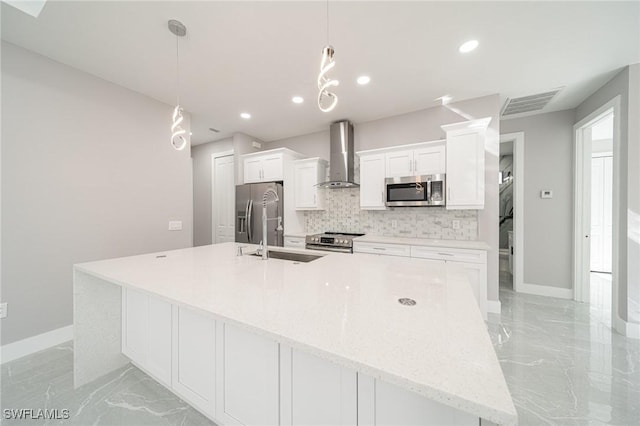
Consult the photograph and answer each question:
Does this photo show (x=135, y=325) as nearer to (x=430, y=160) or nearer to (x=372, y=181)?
(x=372, y=181)

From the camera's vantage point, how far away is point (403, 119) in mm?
3602

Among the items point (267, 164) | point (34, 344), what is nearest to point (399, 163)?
point (267, 164)

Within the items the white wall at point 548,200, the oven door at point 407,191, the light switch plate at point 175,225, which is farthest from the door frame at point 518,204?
the light switch plate at point 175,225

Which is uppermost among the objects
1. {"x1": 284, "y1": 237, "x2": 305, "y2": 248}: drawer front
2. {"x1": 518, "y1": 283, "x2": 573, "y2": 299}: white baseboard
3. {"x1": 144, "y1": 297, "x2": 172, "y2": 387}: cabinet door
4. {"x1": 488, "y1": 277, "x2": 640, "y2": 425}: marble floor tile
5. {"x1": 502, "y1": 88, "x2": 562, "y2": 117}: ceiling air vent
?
{"x1": 502, "y1": 88, "x2": 562, "y2": 117}: ceiling air vent

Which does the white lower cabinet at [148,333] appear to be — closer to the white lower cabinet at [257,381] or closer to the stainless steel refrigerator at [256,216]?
the white lower cabinet at [257,381]

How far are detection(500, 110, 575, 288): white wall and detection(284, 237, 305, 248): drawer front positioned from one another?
141 inches

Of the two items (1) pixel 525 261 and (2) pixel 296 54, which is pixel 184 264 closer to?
(2) pixel 296 54

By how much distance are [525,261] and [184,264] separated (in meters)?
4.72

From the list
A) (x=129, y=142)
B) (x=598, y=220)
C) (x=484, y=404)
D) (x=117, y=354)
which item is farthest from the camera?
(x=598, y=220)

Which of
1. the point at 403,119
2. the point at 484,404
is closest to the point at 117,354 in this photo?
the point at 484,404

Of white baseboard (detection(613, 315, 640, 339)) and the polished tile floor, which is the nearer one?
the polished tile floor

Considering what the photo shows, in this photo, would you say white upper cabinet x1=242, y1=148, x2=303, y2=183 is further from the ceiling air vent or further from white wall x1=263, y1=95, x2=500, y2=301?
the ceiling air vent

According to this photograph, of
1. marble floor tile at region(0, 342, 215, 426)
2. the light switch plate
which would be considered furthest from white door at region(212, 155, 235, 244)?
marble floor tile at region(0, 342, 215, 426)

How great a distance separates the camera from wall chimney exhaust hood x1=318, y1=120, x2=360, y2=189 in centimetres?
378
